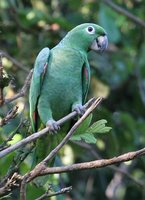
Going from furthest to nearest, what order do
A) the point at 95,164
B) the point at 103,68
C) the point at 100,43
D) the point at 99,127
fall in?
the point at 103,68, the point at 100,43, the point at 99,127, the point at 95,164

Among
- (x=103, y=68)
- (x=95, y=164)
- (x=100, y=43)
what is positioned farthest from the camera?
(x=103, y=68)

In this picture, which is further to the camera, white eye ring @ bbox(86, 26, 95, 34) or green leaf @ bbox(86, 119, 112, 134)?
white eye ring @ bbox(86, 26, 95, 34)

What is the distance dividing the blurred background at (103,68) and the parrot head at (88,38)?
51 cm

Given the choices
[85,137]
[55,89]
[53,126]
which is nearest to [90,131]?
[85,137]

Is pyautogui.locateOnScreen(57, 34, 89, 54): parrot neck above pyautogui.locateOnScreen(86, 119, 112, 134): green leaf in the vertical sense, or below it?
below

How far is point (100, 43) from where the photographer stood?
7.95 ft

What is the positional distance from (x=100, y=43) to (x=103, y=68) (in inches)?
66.3

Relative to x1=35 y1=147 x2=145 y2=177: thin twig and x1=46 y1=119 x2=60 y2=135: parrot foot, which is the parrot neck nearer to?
x1=46 y1=119 x2=60 y2=135: parrot foot

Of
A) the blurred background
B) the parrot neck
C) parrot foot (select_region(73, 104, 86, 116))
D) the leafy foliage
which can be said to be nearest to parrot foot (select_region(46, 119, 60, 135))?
parrot foot (select_region(73, 104, 86, 116))

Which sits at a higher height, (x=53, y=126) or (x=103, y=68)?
(x=53, y=126)

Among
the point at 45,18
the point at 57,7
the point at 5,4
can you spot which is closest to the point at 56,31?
the point at 45,18

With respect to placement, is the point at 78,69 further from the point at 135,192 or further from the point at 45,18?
the point at 135,192

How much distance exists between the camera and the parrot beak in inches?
94.5

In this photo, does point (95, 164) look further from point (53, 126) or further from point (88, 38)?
point (88, 38)
